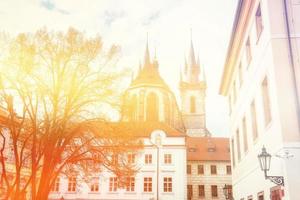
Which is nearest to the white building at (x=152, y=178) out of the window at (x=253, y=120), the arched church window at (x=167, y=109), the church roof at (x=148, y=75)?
the arched church window at (x=167, y=109)

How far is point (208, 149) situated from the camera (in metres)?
61.5

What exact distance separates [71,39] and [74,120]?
381 cm

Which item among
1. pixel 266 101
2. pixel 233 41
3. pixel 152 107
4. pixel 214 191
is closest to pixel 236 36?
pixel 233 41

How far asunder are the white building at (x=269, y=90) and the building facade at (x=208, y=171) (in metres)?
38.3

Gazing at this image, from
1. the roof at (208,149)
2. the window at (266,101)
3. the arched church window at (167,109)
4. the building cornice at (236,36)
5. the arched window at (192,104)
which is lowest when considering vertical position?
the window at (266,101)

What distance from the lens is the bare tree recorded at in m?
15.4

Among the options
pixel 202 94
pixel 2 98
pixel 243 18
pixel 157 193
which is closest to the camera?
pixel 2 98

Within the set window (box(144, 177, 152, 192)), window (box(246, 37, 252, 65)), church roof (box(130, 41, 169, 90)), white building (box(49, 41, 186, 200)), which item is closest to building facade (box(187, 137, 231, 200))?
white building (box(49, 41, 186, 200))

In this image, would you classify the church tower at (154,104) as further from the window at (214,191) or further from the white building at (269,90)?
the white building at (269,90)

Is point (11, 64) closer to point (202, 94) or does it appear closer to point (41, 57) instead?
point (41, 57)

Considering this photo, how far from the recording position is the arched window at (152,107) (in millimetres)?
71938

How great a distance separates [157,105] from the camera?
2864 inches

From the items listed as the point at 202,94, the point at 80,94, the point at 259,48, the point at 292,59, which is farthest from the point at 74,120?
the point at 202,94

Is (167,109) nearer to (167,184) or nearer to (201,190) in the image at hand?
(201,190)
